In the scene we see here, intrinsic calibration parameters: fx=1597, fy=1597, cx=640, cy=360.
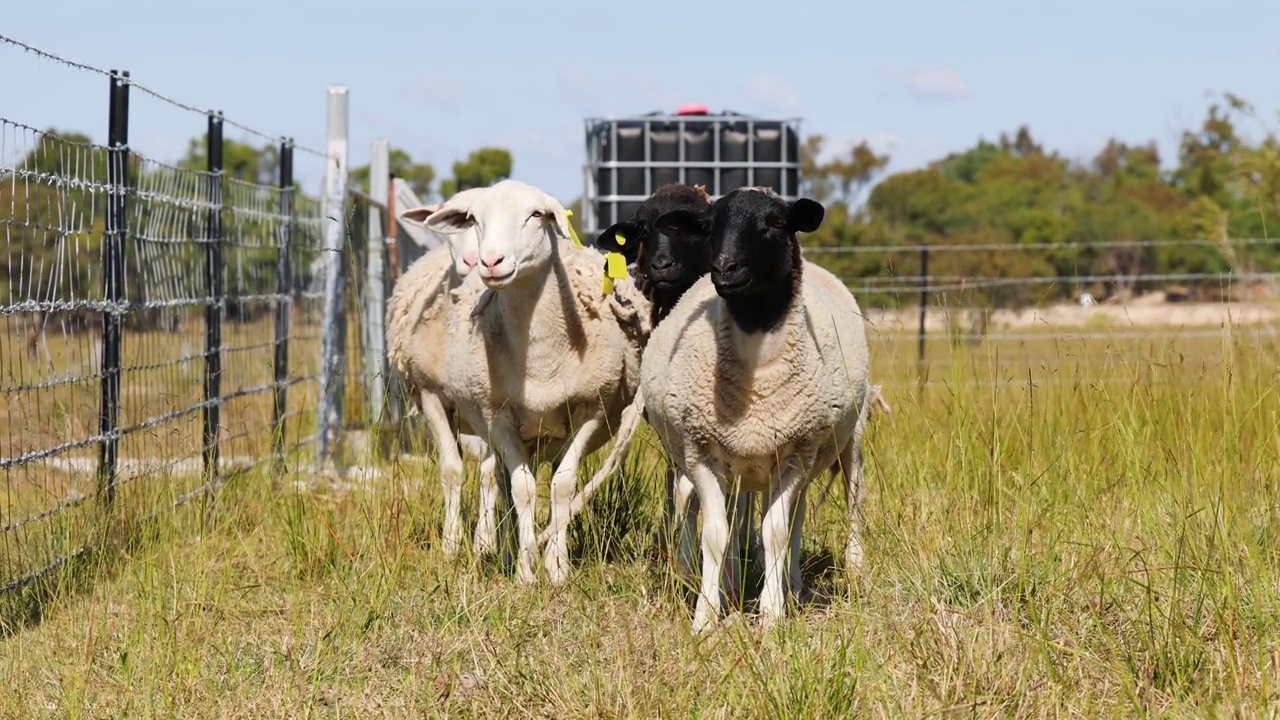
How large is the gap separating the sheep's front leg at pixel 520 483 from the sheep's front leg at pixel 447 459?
0.22 m

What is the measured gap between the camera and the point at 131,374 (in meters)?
6.62

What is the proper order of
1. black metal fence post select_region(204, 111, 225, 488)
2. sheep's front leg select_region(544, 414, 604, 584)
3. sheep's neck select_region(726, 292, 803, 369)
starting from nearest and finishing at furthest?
sheep's neck select_region(726, 292, 803, 369), sheep's front leg select_region(544, 414, 604, 584), black metal fence post select_region(204, 111, 225, 488)

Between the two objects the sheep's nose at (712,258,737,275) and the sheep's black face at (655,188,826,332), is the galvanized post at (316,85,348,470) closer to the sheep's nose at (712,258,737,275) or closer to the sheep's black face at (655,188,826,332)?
the sheep's black face at (655,188,826,332)

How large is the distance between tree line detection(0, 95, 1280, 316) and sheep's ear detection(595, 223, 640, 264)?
3.28 ft

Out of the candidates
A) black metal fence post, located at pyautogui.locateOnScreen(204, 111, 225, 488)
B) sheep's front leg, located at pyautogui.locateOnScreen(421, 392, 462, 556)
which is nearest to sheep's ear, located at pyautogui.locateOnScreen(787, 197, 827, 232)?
sheep's front leg, located at pyautogui.locateOnScreen(421, 392, 462, 556)

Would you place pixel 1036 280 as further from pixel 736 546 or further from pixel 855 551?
pixel 736 546

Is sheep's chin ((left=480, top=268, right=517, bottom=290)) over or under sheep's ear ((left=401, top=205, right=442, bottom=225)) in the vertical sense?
under

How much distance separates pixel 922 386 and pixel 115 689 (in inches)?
126

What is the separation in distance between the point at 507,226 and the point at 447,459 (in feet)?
4.85

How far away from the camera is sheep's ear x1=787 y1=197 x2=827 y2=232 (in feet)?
16.5

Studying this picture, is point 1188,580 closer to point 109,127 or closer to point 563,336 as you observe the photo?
point 563,336

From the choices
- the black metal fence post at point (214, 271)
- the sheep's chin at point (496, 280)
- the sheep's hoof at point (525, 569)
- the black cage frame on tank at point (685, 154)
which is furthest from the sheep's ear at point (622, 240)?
the black cage frame on tank at point (685, 154)

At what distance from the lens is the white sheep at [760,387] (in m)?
5.04

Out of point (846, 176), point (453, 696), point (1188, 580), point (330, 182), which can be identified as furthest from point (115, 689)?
point (846, 176)
